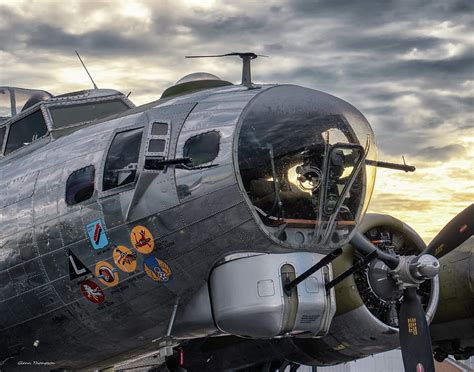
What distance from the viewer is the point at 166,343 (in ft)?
37.1

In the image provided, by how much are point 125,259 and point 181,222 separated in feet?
2.96

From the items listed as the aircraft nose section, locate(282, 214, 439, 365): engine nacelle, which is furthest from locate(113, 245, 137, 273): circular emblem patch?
locate(282, 214, 439, 365): engine nacelle

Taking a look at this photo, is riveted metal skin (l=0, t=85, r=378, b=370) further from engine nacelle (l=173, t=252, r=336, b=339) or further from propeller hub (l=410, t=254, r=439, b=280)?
propeller hub (l=410, t=254, r=439, b=280)

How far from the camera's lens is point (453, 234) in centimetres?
1441

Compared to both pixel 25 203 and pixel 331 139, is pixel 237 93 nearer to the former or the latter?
pixel 331 139

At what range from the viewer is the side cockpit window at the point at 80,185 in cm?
1052

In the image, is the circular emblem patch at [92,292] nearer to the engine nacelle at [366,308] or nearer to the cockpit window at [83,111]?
the cockpit window at [83,111]

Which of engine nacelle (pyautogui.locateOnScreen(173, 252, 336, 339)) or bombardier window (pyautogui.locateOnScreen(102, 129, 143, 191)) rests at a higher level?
bombardier window (pyautogui.locateOnScreen(102, 129, 143, 191))

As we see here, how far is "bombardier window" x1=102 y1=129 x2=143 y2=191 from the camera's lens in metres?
10.2

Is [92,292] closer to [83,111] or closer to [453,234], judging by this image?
[83,111]

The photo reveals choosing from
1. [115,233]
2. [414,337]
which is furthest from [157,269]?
[414,337]

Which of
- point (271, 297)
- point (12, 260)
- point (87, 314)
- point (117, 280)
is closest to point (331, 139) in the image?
point (271, 297)

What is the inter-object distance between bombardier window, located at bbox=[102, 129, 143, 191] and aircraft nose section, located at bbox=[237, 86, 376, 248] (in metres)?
1.34

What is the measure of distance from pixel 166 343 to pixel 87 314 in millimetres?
1148
